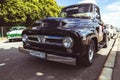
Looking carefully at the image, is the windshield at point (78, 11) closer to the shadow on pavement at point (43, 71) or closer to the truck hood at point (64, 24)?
the truck hood at point (64, 24)

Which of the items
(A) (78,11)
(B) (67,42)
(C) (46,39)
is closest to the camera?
(B) (67,42)

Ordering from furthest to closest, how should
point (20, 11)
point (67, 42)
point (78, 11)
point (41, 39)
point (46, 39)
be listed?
point (20, 11), point (78, 11), point (41, 39), point (46, 39), point (67, 42)

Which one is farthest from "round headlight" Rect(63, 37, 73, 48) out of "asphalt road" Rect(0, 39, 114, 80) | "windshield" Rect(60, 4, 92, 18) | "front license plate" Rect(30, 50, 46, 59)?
"windshield" Rect(60, 4, 92, 18)

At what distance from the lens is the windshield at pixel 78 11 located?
643cm

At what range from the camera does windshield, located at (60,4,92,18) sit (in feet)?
21.1

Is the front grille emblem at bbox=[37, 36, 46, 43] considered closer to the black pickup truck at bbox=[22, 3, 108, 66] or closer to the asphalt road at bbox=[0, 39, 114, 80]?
the black pickup truck at bbox=[22, 3, 108, 66]

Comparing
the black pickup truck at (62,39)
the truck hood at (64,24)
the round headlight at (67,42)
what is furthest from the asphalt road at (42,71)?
the truck hood at (64,24)

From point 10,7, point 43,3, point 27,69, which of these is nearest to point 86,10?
point 27,69

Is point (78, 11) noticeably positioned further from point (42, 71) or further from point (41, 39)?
point (42, 71)

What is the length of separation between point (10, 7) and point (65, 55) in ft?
61.1

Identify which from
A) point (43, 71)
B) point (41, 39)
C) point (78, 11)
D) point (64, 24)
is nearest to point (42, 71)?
point (43, 71)

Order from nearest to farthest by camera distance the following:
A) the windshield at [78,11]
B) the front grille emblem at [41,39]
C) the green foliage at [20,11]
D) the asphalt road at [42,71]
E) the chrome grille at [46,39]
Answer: the asphalt road at [42,71], the chrome grille at [46,39], the front grille emblem at [41,39], the windshield at [78,11], the green foliage at [20,11]

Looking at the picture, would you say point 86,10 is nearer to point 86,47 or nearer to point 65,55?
point 86,47

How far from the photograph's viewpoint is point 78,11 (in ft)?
21.9
